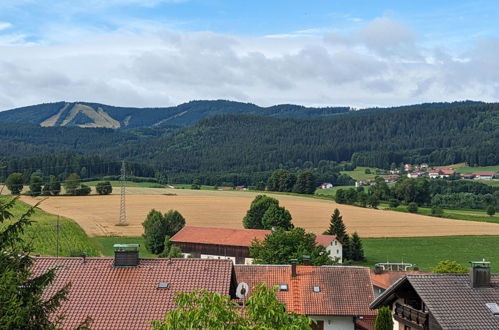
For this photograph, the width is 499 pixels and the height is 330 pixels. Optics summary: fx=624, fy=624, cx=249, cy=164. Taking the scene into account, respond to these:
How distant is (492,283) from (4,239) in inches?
820

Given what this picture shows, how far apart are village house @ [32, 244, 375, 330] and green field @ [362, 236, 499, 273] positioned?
36.7 m

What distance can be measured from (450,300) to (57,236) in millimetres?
50108

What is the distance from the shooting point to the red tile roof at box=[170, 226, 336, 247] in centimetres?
7688

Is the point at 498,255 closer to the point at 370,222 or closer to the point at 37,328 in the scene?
the point at 370,222

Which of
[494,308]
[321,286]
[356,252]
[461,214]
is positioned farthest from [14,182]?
[494,308]

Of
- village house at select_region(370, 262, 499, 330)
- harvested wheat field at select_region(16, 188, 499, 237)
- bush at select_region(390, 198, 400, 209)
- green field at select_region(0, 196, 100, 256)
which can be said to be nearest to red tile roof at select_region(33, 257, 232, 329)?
village house at select_region(370, 262, 499, 330)

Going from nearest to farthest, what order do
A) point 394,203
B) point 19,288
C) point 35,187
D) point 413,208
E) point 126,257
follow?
1. point 19,288
2. point 126,257
3. point 413,208
4. point 35,187
5. point 394,203

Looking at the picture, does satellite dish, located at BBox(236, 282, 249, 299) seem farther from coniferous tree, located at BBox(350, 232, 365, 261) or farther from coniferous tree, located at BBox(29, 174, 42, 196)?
coniferous tree, located at BBox(29, 174, 42, 196)

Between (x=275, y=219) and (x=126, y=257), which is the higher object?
(x=126, y=257)

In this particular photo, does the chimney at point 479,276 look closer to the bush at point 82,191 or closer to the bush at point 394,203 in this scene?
the bush at point 394,203

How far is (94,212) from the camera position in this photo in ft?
338

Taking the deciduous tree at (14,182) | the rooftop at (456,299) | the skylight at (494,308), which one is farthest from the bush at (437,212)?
the skylight at (494,308)

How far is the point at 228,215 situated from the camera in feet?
351

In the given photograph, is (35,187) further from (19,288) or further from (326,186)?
(19,288)
